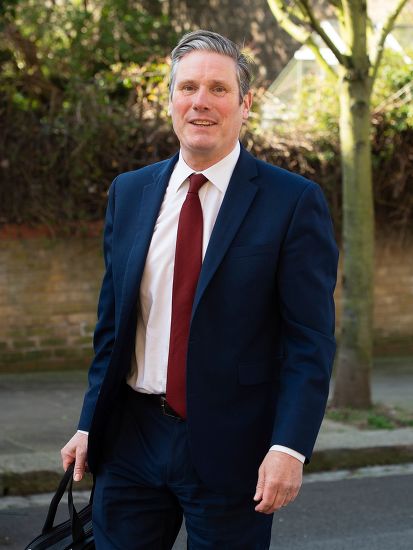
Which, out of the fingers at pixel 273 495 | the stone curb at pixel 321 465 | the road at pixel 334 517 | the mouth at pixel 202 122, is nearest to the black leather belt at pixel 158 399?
the fingers at pixel 273 495

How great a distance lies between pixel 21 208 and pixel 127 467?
7.21 metres

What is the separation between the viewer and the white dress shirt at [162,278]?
273 cm

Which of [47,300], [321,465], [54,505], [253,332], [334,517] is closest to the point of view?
[253,332]

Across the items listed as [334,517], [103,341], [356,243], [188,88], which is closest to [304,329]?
[103,341]

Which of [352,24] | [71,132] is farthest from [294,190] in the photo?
[71,132]

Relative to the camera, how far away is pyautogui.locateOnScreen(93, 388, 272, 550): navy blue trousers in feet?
8.75

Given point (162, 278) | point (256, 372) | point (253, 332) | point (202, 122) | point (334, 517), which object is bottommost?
point (334, 517)

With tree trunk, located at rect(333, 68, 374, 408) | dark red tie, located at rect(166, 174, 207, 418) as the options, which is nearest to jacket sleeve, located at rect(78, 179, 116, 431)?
dark red tie, located at rect(166, 174, 207, 418)

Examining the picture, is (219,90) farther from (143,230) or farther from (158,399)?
(158,399)

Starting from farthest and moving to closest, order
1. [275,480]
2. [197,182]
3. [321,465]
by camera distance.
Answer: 1. [321,465]
2. [197,182]
3. [275,480]

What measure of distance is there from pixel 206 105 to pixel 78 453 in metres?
1.06

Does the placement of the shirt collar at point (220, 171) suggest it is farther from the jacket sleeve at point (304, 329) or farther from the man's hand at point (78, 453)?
the man's hand at point (78, 453)

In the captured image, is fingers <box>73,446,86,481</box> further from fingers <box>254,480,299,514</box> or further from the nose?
the nose

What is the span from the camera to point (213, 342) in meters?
2.64
